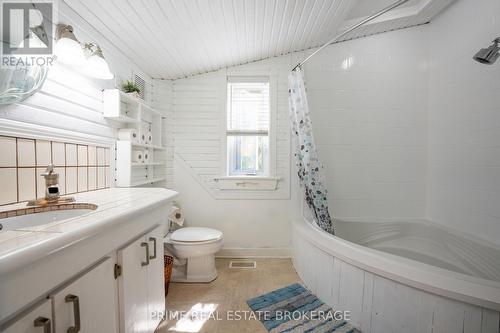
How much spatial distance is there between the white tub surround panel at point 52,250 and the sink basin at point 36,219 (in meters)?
0.22

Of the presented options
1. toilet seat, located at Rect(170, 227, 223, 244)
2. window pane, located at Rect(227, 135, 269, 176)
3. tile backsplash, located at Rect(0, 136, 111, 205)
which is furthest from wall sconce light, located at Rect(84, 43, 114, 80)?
window pane, located at Rect(227, 135, 269, 176)

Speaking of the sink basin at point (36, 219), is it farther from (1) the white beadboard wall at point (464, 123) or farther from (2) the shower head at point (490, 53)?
(1) the white beadboard wall at point (464, 123)

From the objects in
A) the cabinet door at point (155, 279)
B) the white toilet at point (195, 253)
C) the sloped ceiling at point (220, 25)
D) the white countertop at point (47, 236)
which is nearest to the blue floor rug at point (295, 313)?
the white toilet at point (195, 253)

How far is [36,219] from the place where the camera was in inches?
37.8

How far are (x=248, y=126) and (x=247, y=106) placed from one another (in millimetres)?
232

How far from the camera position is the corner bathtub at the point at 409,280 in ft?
3.45

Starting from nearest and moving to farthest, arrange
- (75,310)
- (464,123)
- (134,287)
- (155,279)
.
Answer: (75,310)
(134,287)
(155,279)
(464,123)

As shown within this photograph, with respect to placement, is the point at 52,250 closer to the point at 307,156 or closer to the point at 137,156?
the point at 137,156

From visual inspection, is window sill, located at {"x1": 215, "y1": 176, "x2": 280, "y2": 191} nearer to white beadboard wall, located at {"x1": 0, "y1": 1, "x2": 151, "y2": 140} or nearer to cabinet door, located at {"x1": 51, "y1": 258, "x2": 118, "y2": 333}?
white beadboard wall, located at {"x1": 0, "y1": 1, "x2": 151, "y2": 140}

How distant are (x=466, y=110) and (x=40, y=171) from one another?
10.4ft

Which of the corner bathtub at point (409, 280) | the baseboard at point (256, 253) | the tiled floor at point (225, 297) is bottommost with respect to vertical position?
the tiled floor at point (225, 297)

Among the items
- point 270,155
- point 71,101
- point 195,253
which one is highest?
point 71,101

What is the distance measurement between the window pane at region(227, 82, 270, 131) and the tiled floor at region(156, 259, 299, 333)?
1521 millimetres

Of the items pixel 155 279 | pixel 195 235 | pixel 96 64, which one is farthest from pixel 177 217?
pixel 96 64
